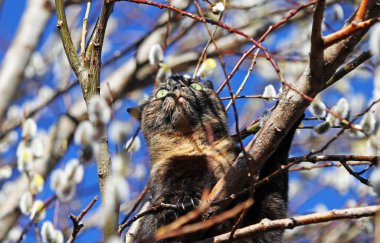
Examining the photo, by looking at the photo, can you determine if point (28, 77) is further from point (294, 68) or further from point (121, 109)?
point (294, 68)

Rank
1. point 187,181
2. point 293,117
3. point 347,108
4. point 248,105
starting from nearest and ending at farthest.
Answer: point 293,117, point 347,108, point 187,181, point 248,105

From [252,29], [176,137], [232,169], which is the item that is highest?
[252,29]

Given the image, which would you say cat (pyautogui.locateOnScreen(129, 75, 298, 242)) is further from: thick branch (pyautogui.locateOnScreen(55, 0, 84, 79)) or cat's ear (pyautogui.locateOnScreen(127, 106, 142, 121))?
thick branch (pyautogui.locateOnScreen(55, 0, 84, 79))

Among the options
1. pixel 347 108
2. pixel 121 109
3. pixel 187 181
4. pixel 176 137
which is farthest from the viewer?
pixel 121 109

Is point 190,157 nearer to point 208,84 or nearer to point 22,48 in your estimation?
point 208,84

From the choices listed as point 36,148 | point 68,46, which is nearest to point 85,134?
point 68,46

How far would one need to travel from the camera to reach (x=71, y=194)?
11.1 feet

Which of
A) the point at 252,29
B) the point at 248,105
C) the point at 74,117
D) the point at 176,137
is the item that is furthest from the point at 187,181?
the point at 248,105

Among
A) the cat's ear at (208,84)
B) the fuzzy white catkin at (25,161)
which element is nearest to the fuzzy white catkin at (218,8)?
the cat's ear at (208,84)

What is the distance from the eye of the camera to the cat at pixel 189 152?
321 centimetres

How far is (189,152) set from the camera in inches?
146

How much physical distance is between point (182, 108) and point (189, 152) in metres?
0.30

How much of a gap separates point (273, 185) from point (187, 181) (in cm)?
48

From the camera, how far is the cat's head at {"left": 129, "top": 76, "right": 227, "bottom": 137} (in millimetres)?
3848
